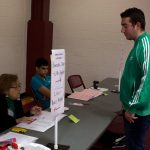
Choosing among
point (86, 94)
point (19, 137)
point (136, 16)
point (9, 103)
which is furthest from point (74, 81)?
point (19, 137)

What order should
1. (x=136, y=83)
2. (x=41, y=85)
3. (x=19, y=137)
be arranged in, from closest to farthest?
1. (x=19, y=137)
2. (x=136, y=83)
3. (x=41, y=85)

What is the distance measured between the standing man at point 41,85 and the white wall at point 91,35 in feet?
7.32

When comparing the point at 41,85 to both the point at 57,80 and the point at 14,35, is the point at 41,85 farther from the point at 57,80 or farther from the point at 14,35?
the point at 14,35

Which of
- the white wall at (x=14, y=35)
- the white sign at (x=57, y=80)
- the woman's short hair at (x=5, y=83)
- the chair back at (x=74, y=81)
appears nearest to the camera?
the white sign at (x=57, y=80)

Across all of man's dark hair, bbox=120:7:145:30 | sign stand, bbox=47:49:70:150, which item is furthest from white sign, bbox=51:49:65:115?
man's dark hair, bbox=120:7:145:30

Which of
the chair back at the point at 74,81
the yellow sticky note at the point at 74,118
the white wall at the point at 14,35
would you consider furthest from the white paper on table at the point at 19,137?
the white wall at the point at 14,35

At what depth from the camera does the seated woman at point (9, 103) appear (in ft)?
7.07

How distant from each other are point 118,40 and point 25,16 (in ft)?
5.97

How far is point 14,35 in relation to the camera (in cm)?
502

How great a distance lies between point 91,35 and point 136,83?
138 inches

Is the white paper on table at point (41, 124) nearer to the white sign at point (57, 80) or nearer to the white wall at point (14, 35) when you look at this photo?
the white sign at point (57, 80)

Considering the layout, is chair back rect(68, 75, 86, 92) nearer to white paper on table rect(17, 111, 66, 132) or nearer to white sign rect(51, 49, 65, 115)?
white paper on table rect(17, 111, 66, 132)

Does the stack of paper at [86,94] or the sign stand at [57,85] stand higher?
the sign stand at [57,85]

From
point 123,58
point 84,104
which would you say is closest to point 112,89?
point 84,104
